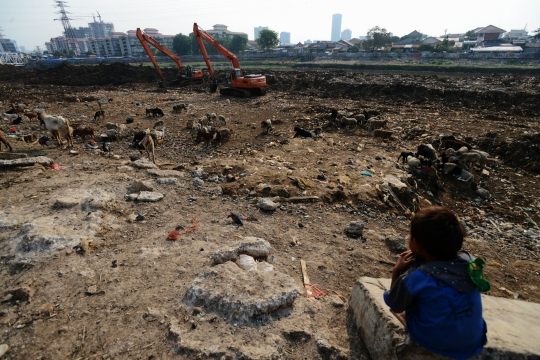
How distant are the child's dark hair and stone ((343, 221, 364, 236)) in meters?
3.01

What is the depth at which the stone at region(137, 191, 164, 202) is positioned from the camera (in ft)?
17.3

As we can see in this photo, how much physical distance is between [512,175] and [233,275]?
30.6 feet

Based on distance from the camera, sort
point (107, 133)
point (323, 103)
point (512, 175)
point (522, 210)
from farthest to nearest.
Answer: point (323, 103) < point (107, 133) < point (512, 175) < point (522, 210)

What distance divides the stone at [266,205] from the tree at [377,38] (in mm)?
72555

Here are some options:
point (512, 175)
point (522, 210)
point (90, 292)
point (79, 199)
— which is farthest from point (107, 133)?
point (512, 175)

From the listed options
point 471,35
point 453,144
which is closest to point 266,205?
point 453,144

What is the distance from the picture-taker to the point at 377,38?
2564 inches

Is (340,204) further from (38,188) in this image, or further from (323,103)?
(323,103)

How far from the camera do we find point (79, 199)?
4934 millimetres

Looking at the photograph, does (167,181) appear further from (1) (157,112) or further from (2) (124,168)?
(1) (157,112)

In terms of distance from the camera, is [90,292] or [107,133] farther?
[107,133]

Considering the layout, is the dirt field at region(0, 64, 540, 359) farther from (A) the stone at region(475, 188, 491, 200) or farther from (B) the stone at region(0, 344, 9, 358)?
(A) the stone at region(475, 188, 491, 200)

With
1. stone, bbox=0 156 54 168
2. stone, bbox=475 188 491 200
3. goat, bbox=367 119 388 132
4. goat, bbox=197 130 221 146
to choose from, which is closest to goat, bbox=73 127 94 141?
stone, bbox=0 156 54 168

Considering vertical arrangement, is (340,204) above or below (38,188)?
below
